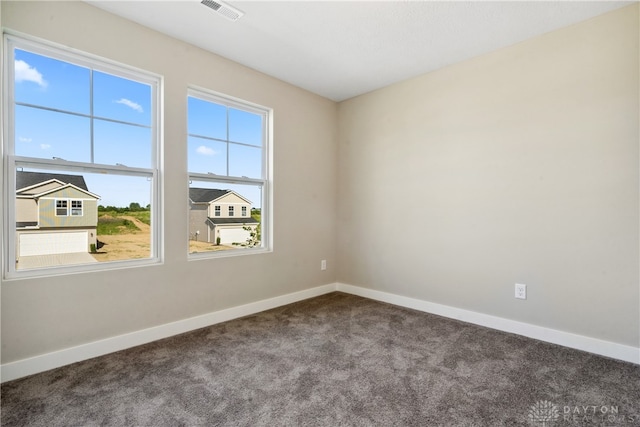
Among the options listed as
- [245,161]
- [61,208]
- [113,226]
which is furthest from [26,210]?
[245,161]

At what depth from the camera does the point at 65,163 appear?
2.17 metres

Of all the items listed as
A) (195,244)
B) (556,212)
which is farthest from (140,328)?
(556,212)

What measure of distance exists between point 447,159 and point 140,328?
3.22 m

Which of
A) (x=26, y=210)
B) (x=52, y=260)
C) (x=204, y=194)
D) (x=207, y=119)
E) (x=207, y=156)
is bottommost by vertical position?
(x=52, y=260)

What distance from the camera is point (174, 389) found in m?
1.85

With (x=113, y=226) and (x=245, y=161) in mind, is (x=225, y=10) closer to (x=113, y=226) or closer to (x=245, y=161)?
(x=245, y=161)

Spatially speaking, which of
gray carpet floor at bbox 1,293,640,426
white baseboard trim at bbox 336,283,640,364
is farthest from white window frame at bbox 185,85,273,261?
white baseboard trim at bbox 336,283,640,364

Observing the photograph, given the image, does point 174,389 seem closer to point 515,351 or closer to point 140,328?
point 140,328

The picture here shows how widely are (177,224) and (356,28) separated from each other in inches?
88.4

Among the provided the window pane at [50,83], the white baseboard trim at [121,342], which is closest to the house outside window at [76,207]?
the window pane at [50,83]

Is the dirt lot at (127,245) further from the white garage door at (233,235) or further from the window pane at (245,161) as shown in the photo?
the window pane at (245,161)

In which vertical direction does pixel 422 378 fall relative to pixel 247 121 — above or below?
below

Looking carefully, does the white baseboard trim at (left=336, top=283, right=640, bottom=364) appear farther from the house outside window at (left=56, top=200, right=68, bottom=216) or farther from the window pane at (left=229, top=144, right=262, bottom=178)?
the house outside window at (left=56, top=200, right=68, bottom=216)

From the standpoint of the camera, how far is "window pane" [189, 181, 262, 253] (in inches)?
114
